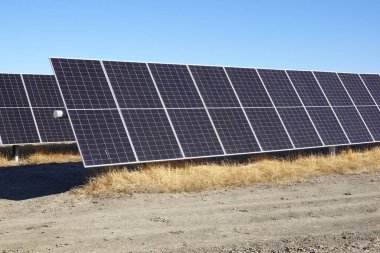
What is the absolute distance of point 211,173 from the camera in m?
14.8

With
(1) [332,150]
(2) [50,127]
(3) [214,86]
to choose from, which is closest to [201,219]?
(3) [214,86]

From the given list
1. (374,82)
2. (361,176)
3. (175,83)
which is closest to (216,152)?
(175,83)

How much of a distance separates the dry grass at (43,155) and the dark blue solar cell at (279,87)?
8031mm

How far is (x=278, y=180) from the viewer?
1505 cm

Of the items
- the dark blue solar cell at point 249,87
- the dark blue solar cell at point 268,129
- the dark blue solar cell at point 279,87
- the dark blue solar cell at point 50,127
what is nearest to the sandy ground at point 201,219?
the dark blue solar cell at point 268,129

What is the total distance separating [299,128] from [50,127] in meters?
10.8

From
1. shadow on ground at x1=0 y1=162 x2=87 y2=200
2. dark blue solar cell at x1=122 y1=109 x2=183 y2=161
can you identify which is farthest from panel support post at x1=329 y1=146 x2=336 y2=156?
shadow on ground at x1=0 y1=162 x2=87 y2=200

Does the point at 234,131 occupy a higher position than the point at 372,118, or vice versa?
the point at 234,131

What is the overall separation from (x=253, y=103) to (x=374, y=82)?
9.00 meters

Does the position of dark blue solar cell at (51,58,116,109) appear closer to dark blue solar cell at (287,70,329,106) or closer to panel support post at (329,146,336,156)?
dark blue solar cell at (287,70,329,106)

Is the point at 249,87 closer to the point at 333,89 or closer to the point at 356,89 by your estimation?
the point at 333,89

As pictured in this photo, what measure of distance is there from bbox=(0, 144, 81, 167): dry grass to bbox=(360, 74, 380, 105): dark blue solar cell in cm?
1295

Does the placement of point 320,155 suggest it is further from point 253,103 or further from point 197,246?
point 197,246

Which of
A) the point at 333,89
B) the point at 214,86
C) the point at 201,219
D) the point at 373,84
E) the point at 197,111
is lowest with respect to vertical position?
the point at 201,219
